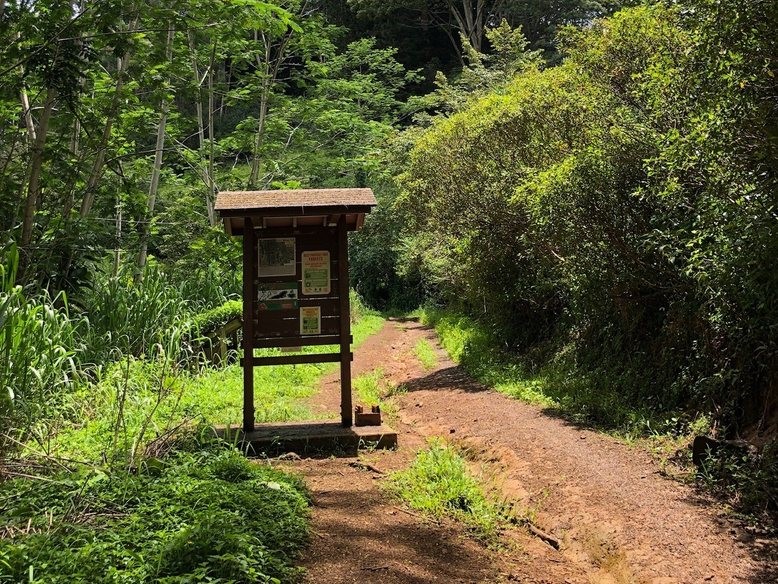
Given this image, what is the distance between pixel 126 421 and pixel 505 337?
7696mm

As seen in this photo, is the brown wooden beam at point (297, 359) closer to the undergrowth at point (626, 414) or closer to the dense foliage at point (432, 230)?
the dense foliage at point (432, 230)

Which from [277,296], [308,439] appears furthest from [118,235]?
[308,439]

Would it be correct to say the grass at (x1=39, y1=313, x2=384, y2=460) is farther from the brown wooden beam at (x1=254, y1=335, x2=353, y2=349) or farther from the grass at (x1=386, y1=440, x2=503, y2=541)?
the grass at (x1=386, y1=440, x2=503, y2=541)

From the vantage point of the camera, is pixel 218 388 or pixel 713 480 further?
pixel 218 388

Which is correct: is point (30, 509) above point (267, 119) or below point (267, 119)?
below

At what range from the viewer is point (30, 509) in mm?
3412

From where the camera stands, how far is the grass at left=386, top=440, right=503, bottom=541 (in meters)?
4.20

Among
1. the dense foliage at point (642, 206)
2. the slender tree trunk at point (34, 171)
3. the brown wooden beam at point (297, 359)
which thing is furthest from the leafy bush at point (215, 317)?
the dense foliage at point (642, 206)

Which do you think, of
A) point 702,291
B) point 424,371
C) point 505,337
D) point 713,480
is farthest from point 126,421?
point 505,337

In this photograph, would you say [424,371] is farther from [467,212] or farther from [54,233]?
[54,233]

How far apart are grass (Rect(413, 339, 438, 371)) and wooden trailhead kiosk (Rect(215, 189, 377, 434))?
227 inches

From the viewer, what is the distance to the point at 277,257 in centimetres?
593

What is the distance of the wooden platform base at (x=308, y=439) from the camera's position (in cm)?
539

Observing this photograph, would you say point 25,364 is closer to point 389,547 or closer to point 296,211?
point 296,211
